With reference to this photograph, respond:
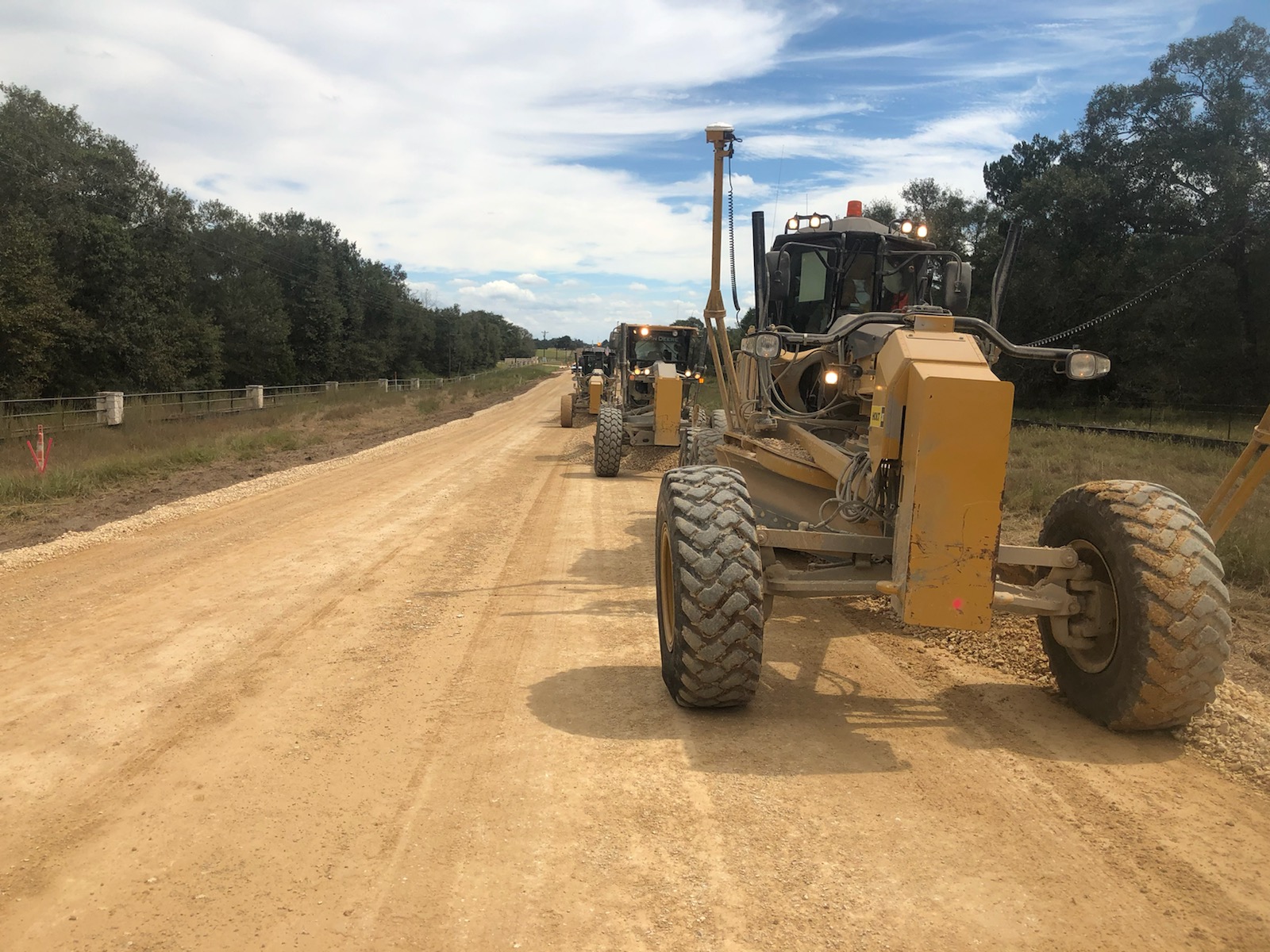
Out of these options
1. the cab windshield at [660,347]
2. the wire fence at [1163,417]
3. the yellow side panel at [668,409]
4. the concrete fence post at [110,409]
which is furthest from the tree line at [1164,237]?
the concrete fence post at [110,409]

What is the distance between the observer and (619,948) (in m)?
2.65

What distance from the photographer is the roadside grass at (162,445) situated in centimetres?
1259

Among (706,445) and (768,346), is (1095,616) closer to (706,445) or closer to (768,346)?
(768,346)

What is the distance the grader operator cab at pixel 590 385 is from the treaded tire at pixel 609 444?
14.7ft

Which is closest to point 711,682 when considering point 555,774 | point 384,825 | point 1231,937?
point 555,774

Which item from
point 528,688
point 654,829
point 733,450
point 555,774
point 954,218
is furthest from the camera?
point 954,218

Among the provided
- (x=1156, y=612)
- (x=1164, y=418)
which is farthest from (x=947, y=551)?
(x=1164, y=418)

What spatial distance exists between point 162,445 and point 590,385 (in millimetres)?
10971

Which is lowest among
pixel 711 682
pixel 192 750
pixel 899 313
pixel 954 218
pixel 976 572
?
pixel 192 750

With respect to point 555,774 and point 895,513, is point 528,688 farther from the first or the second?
point 895,513

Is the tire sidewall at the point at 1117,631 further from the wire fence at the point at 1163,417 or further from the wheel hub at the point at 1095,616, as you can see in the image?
the wire fence at the point at 1163,417

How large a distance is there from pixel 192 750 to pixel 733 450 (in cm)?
438

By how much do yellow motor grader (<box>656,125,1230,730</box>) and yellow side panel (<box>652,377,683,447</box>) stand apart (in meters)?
9.76

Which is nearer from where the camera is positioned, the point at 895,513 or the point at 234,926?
the point at 234,926
